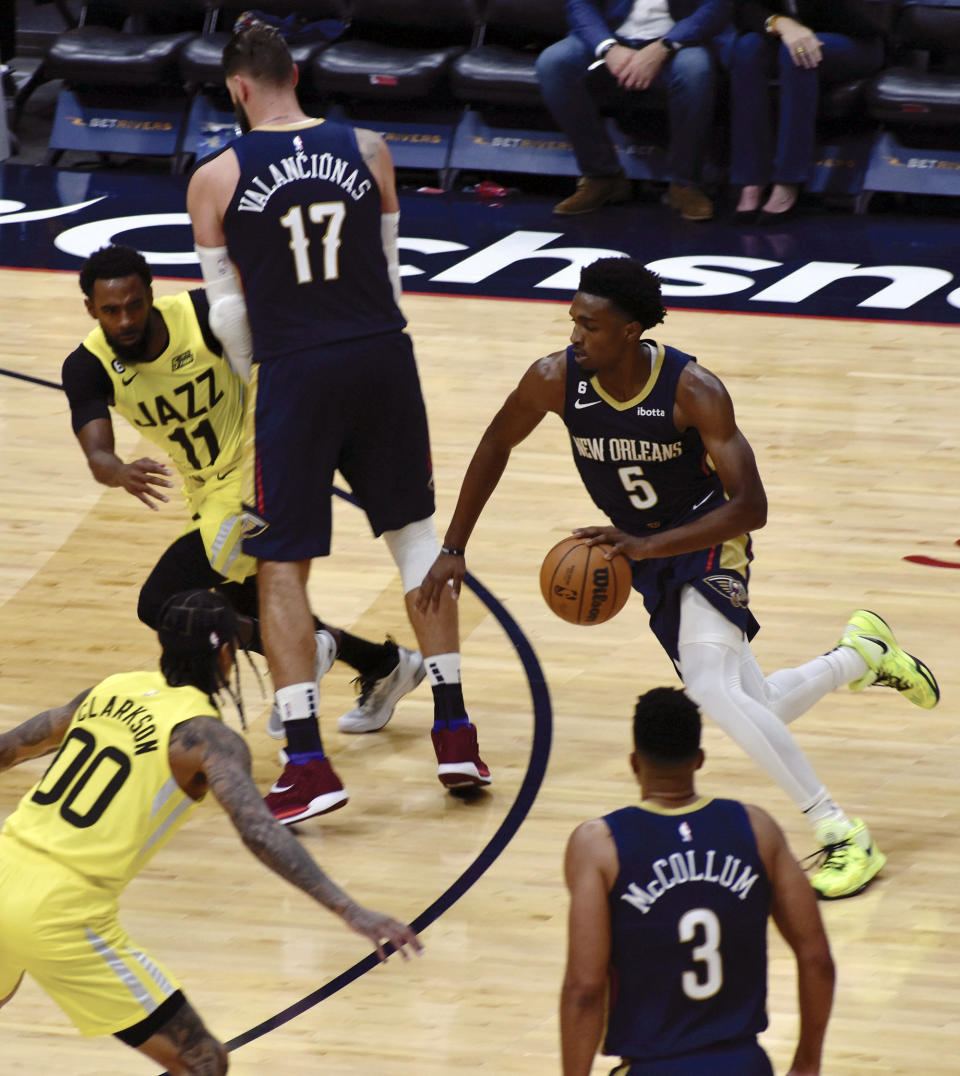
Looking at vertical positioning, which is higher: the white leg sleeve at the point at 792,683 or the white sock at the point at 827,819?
the white leg sleeve at the point at 792,683

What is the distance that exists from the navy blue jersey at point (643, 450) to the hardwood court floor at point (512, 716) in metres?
0.91

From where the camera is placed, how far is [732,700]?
4.49m

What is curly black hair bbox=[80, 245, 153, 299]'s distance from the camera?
4.88 metres

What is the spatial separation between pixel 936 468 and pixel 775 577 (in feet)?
4.24

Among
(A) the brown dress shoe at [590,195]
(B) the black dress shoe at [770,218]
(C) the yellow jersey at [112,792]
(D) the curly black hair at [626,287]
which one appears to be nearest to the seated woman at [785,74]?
(B) the black dress shoe at [770,218]

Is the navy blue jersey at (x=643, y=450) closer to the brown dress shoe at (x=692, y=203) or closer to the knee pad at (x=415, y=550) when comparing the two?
the knee pad at (x=415, y=550)

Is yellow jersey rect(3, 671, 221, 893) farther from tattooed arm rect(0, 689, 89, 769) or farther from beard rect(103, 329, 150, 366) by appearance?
beard rect(103, 329, 150, 366)

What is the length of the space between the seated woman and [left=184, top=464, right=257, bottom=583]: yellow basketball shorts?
20.5 ft

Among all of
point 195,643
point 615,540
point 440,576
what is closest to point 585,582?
point 615,540

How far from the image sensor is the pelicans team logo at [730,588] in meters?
4.58

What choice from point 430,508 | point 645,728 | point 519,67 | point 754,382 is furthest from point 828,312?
point 645,728

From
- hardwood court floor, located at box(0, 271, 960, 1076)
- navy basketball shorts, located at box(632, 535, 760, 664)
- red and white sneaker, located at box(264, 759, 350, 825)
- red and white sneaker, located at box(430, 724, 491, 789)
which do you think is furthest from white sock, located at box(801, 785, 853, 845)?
red and white sneaker, located at box(264, 759, 350, 825)

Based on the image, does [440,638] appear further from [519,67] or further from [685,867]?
[519,67]

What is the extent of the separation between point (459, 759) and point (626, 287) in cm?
142
